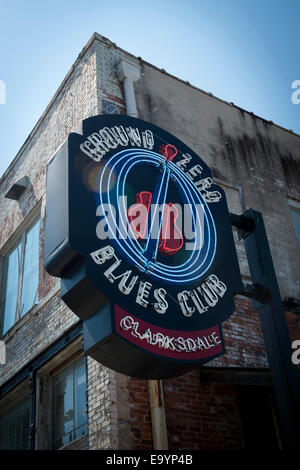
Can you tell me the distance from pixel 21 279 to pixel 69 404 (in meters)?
3.14

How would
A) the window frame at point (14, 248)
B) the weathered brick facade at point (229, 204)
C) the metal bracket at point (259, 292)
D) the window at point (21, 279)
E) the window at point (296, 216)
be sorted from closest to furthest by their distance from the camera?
the metal bracket at point (259, 292) < the weathered brick facade at point (229, 204) < the window at point (21, 279) < the window frame at point (14, 248) < the window at point (296, 216)

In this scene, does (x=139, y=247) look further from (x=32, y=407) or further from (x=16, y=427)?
(x=16, y=427)

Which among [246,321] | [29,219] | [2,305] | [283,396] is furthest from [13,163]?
[283,396]

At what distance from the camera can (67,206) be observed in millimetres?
5520

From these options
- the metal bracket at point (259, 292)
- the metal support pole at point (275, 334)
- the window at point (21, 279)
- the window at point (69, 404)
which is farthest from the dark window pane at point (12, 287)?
the metal bracket at point (259, 292)

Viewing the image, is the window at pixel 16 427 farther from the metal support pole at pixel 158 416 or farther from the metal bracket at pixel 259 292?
the metal bracket at pixel 259 292

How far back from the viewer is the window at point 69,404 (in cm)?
760

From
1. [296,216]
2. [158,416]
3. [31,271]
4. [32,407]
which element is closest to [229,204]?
[296,216]

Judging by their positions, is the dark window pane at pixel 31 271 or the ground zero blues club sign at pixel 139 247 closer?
the ground zero blues club sign at pixel 139 247

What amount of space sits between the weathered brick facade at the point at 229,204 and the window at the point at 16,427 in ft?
1.83

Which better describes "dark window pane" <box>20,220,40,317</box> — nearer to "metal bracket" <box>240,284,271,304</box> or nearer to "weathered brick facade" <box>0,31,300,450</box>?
"weathered brick facade" <box>0,31,300,450</box>

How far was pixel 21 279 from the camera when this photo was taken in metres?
10.4

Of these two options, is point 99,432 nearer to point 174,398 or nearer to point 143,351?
point 174,398

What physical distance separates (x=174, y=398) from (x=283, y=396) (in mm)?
2192
